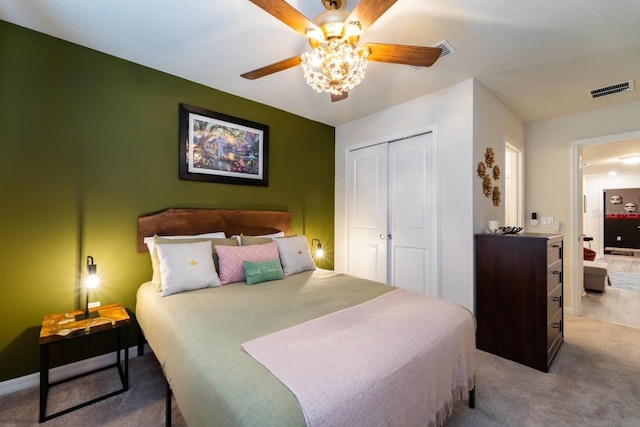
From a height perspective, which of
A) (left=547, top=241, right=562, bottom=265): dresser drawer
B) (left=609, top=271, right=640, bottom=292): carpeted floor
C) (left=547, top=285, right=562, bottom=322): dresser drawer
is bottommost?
(left=609, top=271, right=640, bottom=292): carpeted floor

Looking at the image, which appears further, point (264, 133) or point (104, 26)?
point (264, 133)

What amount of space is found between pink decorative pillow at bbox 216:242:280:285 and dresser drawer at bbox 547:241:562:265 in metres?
2.34

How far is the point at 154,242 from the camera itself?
217cm

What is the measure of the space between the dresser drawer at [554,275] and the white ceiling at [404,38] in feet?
5.70

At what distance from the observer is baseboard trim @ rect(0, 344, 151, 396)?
187 centimetres

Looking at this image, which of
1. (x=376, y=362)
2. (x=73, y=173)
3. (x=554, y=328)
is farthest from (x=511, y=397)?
(x=73, y=173)

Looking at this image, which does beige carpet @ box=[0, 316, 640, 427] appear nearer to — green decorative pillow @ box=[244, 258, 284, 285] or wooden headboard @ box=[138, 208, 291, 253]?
green decorative pillow @ box=[244, 258, 284, 285]

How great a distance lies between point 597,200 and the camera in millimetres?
8070

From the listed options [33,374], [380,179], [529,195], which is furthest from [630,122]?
[33,374]

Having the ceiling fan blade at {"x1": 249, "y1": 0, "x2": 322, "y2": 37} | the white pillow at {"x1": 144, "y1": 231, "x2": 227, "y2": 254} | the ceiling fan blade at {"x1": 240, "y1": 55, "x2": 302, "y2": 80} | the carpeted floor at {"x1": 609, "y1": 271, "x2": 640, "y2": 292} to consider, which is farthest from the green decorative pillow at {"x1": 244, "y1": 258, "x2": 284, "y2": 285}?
the carpeted floor at {"x1": 609, "y1": 271, "x2": 640, "y2": 292}

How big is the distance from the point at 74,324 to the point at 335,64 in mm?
2292

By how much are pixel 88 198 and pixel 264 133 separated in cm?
178

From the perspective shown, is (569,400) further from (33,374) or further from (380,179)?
(33,374)

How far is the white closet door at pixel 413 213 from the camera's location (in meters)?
2.96
